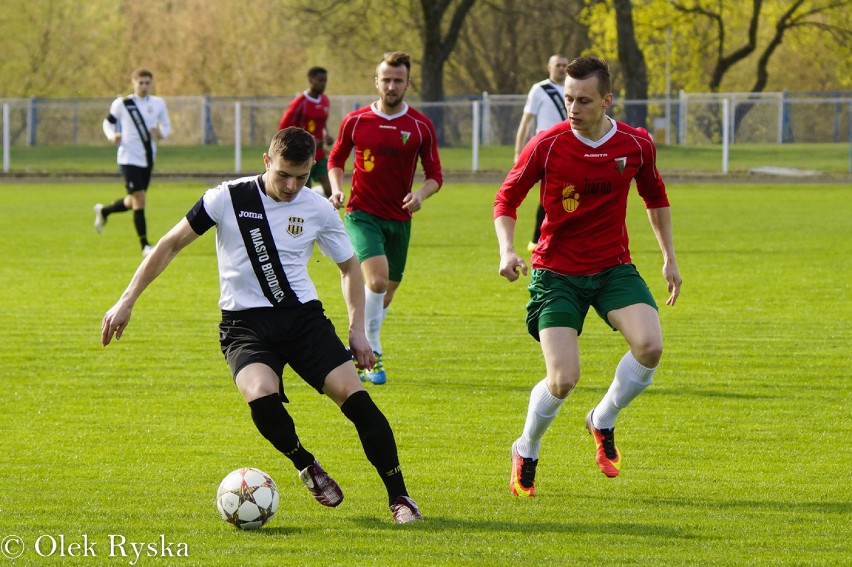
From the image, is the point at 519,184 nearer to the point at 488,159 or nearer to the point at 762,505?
the point at 762,505

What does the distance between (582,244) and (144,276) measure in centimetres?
198

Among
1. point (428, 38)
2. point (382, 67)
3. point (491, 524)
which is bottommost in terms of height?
point (491, 524)

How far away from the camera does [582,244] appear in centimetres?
601

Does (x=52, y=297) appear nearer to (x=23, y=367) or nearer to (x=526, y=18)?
(x=23, y=367)

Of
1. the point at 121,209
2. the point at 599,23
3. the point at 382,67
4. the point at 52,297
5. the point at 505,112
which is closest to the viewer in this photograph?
the point at 382,67

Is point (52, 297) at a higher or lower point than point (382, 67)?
lower

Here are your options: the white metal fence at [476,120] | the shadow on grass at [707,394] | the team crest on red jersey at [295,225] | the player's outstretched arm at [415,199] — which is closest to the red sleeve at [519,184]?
the team crest on red jersey at [295,225]

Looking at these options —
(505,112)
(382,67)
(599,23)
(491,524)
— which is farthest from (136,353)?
(599,23)

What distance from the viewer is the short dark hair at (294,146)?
5.29 m

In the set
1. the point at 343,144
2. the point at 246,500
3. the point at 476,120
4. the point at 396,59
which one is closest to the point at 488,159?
the point at 476,120

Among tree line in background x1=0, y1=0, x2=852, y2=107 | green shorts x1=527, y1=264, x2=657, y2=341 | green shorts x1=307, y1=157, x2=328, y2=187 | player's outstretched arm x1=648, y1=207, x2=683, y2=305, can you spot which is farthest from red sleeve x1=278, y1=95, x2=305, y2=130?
tree line in background x1=0, y1=0, x2=852, y2=107

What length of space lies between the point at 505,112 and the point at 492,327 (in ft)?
84.1

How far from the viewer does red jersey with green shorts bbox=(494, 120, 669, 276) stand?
19.5 ft

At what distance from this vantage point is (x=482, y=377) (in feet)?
28.8
